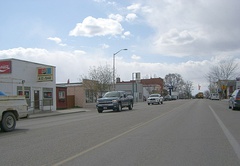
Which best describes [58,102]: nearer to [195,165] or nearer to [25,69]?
[25,69]

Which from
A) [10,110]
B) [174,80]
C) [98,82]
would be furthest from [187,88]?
[10,110]

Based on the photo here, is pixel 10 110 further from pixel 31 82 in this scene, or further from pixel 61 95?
pixel 61 95

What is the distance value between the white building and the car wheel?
1280cm

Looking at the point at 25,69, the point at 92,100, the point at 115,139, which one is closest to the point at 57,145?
the point at 115,139

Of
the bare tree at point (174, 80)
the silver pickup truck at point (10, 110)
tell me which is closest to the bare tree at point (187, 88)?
the bare tree at point (174, 80)

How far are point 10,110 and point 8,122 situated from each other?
0.60m

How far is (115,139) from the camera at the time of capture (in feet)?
35.9

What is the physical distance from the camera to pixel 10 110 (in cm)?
1508

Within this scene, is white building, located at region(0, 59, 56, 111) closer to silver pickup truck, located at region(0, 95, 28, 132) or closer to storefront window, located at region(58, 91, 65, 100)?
storefront window, located at region(58, 91, 65, 100)

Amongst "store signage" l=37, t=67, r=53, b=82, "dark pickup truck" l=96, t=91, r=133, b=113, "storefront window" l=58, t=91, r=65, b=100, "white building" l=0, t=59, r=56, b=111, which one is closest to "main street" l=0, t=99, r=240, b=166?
"dark pickup truck" l=96, t=91, r=133, b=113

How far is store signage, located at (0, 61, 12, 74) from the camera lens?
95.7 ft

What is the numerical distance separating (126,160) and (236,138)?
526 centimetres

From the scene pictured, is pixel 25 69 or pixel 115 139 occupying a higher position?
pixel 25 69

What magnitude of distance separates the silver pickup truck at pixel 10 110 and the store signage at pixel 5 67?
46.7 feet
